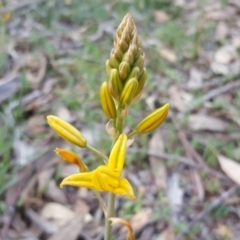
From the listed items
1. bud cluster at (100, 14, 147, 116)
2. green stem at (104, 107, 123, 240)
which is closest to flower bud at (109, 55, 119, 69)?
bud cluster at (100, 14, 147, 116)

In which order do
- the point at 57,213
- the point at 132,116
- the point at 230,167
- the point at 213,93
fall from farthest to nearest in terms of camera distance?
1. the point at 213,93
2. the point at 132,116
3. the point at 230,167
4. the point at 57,213

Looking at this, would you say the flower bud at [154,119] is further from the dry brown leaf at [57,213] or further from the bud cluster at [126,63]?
the dry brown leaf at [57,213]

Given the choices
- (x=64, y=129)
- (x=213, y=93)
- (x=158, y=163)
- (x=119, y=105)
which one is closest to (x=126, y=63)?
(x=119, y=105)

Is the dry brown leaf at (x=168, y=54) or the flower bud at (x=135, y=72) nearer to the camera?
the flower bud at (x=135, y=72)

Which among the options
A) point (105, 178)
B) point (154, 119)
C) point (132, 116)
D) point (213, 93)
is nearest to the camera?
point (105, 178)

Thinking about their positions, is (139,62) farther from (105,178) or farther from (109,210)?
(109,210)

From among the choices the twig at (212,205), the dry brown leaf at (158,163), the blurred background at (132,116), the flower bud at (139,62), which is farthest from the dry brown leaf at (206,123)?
the flower bud at (139,62)

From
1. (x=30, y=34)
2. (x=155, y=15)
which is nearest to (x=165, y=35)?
(x=155, y=15)

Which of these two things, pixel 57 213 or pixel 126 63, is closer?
pixel 126 63
